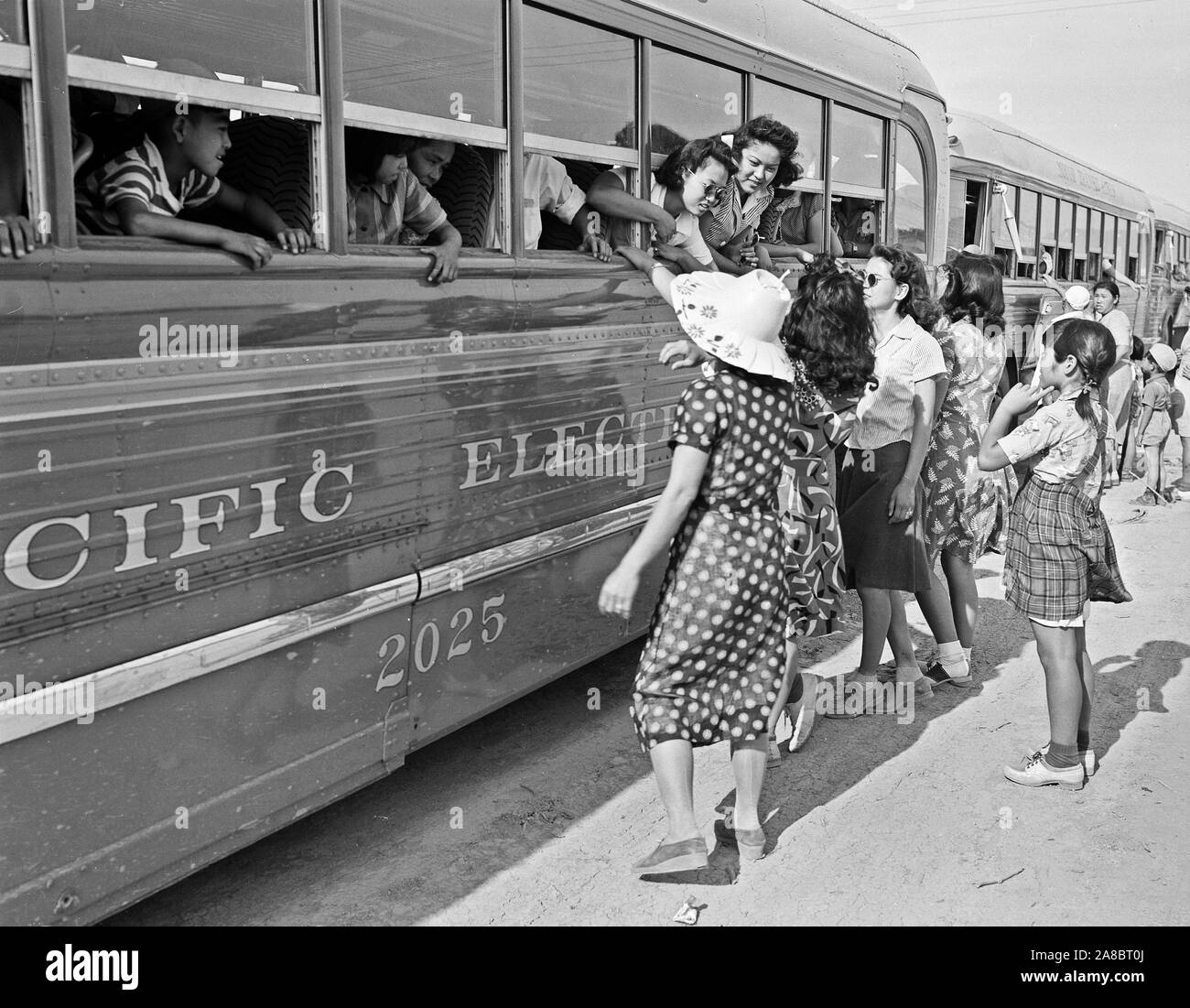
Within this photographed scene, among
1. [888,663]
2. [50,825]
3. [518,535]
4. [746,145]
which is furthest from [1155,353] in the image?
[50,825]

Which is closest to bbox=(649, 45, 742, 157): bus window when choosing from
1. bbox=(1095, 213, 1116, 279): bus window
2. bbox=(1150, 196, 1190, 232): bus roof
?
bbox=(1095, 213, 1116, 279): bus window

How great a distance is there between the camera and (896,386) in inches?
188

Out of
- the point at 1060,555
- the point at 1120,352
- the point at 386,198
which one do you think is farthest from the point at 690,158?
the point at 1120,352

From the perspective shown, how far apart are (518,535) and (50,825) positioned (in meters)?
1.83

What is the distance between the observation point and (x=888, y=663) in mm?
5398

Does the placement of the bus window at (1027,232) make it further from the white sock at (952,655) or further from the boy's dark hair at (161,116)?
the boy's dark hair at (161,116)

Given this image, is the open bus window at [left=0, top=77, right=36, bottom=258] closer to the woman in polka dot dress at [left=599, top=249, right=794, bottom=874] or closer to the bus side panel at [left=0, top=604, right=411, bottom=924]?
the bus side panel at [left=0, top=604, right=411, bottom=924]

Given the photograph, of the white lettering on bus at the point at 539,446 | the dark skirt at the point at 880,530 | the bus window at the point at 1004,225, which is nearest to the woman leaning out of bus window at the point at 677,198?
the white lettering on bus at the point at 539,446

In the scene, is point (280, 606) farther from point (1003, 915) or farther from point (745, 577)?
point (1003, 915)

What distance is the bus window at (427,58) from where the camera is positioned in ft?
10.7

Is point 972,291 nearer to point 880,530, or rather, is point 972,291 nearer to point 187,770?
point 880,530

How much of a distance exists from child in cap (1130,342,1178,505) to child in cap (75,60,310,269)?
27.1 ft

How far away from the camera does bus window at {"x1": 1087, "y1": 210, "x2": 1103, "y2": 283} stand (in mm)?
15570

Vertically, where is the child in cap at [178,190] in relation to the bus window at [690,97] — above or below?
below
